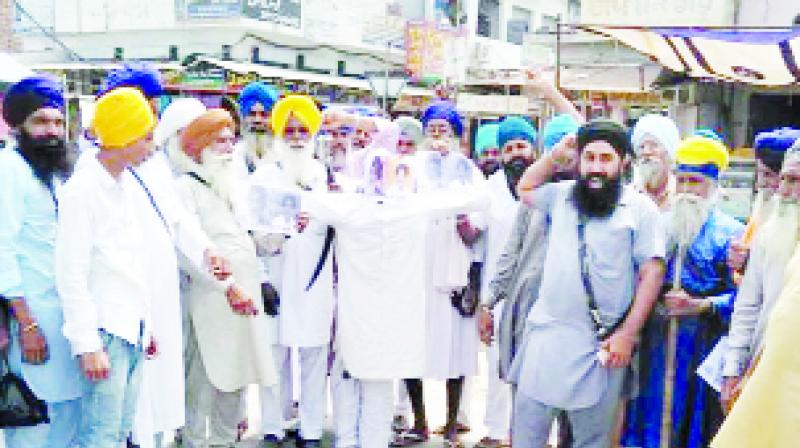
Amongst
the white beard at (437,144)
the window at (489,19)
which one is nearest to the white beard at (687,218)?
the white beard at (437,144)

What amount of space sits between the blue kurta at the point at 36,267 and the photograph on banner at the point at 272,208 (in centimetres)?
126

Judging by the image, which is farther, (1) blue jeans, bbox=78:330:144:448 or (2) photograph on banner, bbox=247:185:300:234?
(2) photograph on banner, bbox=247:185:300:234

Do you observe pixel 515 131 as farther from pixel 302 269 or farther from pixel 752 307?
pixel 752 307

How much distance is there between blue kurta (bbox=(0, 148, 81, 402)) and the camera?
3047mm

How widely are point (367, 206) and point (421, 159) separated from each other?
62cm

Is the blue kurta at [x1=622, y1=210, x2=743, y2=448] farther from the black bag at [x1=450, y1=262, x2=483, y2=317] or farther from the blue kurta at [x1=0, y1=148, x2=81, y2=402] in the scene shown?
the blue kurta at [x1=0, y1=148, x2=81, y2=402]

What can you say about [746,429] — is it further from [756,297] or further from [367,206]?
[367,206]

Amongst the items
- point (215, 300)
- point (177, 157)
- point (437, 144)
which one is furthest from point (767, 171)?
point (177, 157)

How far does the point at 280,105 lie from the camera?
4555mm

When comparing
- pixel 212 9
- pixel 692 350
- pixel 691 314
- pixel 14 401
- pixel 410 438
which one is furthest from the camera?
pixel 212 9

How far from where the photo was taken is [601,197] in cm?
325

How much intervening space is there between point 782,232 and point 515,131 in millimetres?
1691

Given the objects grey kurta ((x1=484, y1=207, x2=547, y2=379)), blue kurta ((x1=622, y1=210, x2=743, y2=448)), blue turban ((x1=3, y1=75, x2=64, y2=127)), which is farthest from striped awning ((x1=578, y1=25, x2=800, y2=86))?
blue turban ((x1=3, y1=75, x2=64, y2=127))

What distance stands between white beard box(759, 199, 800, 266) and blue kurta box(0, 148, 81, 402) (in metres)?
2.54
